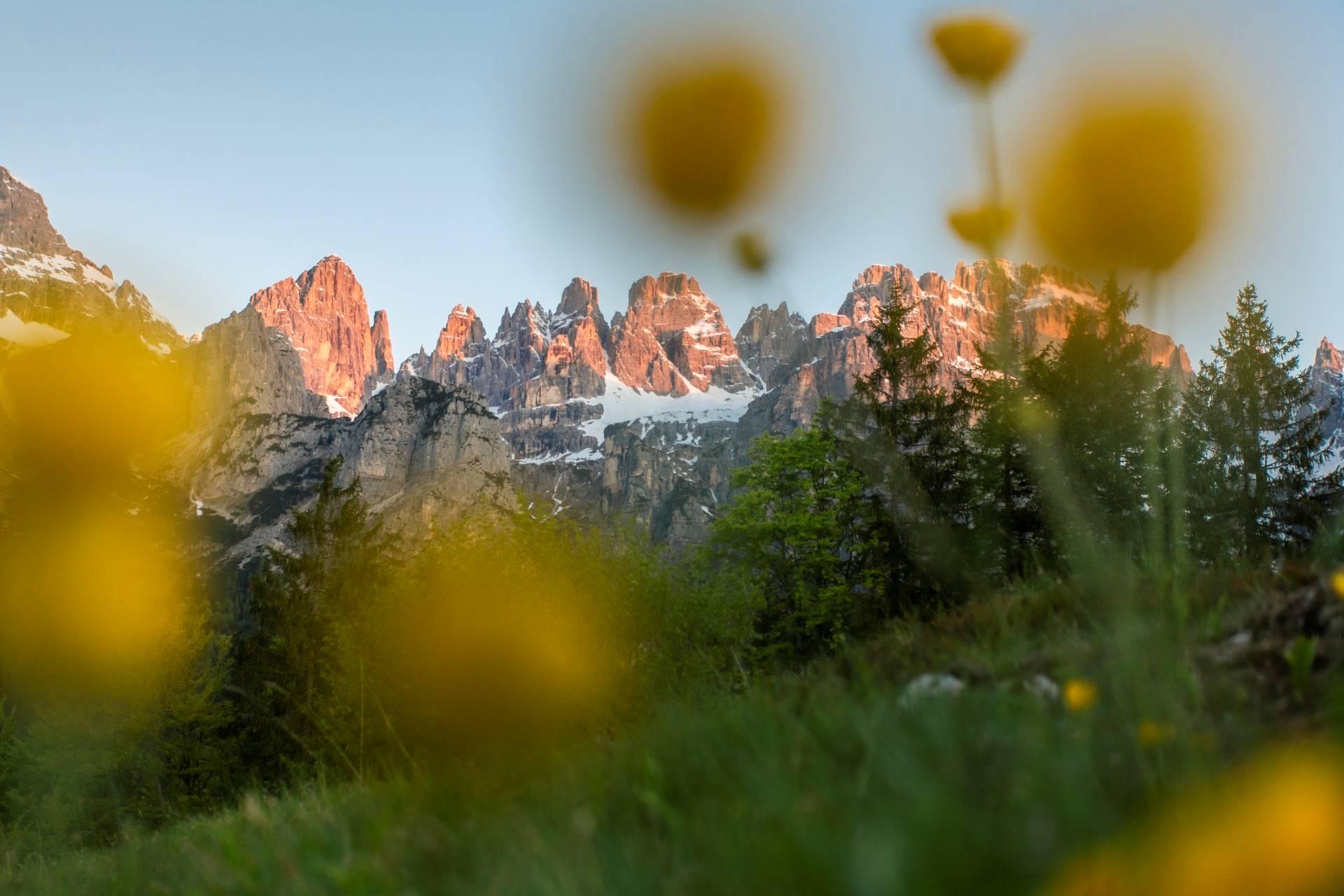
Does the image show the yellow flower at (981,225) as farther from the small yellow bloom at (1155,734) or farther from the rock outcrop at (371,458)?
the rock outcrop at (371,458)

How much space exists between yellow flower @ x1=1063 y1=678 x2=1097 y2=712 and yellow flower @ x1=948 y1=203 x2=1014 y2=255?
5.81ft

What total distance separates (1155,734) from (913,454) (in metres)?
27.2

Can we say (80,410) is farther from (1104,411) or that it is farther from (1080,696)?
(1080,696)

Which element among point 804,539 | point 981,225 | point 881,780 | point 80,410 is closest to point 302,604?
point 804,539

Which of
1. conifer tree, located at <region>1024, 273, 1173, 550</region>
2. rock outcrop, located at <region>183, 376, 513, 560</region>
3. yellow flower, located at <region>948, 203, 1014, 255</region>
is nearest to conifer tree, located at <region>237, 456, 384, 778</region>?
conifer tree, located at <region>1024, 273, 1173, 550</region>

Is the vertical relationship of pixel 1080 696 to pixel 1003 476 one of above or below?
above

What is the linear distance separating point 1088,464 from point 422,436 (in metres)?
167

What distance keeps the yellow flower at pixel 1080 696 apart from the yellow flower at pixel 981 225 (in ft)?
5.81

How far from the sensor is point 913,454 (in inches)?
1111

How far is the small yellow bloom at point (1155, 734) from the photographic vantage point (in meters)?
2.09

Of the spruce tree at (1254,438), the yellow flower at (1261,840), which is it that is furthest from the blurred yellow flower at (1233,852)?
the spruce tree at (1254,438)

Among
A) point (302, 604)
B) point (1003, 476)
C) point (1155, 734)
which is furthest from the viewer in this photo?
point (302, 604)

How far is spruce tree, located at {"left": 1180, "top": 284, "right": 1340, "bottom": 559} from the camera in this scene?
3322 centimetres

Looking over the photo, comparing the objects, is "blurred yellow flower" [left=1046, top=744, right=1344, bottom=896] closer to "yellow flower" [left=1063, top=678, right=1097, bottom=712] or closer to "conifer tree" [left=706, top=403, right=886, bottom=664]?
"yellow flower" [left=1063, top=678, right=1097, bottom=712]
